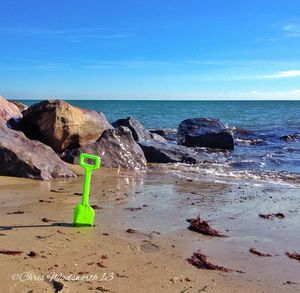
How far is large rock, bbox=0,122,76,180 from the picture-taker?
742 cm

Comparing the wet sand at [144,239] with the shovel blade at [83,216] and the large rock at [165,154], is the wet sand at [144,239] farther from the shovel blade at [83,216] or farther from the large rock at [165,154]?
the large rock at [165,154]

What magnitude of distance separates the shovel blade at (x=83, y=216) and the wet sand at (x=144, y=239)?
0.34 feet

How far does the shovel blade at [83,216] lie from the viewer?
14.9ft

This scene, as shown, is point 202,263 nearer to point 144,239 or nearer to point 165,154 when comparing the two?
point 144,239

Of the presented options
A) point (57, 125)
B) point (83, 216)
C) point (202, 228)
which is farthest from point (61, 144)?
point (202, 228)

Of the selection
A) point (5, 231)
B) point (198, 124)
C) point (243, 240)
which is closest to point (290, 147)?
point (198, 124)

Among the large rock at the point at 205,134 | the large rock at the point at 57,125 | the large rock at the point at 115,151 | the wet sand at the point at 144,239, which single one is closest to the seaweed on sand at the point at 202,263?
the wet sand at the point at 144,239

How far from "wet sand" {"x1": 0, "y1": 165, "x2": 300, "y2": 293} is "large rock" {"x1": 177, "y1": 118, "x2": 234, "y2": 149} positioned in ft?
28.8

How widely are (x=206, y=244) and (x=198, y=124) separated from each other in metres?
13.4

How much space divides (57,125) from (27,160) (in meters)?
2.77

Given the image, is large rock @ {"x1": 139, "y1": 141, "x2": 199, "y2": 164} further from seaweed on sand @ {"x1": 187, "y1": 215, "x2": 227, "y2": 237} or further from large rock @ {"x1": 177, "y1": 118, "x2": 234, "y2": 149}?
seaweed on sand @ {"x1": 187, "y1": 215, "x2": 227, "y2": 237}

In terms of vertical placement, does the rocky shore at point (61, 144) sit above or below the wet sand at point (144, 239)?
above

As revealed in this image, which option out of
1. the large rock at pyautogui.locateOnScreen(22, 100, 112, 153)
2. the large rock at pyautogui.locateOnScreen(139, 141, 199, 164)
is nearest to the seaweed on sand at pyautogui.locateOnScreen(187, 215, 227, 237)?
the large rock at pyautogui.locateOnScreen(22, 100, 112, 153)

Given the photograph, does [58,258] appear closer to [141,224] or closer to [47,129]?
[141,224]
